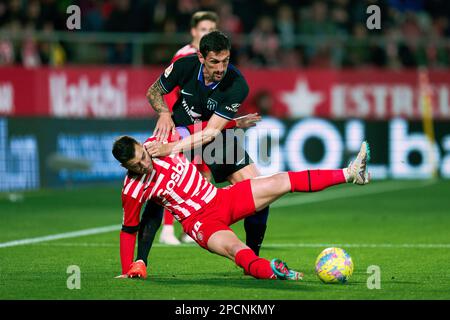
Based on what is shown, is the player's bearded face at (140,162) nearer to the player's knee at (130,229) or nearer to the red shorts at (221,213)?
the player's knee at (130,229)

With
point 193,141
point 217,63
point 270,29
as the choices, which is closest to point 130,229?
point 193,141

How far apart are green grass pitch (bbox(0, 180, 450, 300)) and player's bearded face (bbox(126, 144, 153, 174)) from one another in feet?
2.95

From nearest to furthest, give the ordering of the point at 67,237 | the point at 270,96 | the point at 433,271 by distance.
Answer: the point at 433,271 → the point at 67,237 → the point at 270,96

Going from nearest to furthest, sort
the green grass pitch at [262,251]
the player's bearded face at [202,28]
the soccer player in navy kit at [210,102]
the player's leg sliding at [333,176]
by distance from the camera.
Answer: the green grass pitch at [262,251]
the player's leg sliding at [333,176]
the soccer player in navy kit at [210,102]
the player's bearded face at [202,28]

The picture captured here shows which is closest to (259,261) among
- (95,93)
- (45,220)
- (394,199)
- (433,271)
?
(433,271)

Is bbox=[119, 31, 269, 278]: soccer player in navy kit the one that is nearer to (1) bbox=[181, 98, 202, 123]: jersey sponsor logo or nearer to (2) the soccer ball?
(1) bbox=[181, 98, 202, 123]: jersey sponsor logo

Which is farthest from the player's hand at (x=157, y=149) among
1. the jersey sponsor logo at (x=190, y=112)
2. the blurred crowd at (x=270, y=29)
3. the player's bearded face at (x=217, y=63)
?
the blurred crowd at (x=270, y=29)

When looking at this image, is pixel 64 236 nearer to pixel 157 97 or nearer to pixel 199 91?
pixel 157 97

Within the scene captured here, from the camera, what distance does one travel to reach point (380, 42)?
23438 mm

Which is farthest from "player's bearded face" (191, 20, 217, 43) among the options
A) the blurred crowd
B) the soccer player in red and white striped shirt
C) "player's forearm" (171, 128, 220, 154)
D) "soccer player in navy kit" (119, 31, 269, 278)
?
the blurred crowd

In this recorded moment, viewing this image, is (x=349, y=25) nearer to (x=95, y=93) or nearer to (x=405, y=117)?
(x=405, y=117)

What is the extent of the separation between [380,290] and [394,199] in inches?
418

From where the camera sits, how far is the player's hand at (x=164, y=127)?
967 cm

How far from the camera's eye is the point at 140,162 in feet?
28.9
